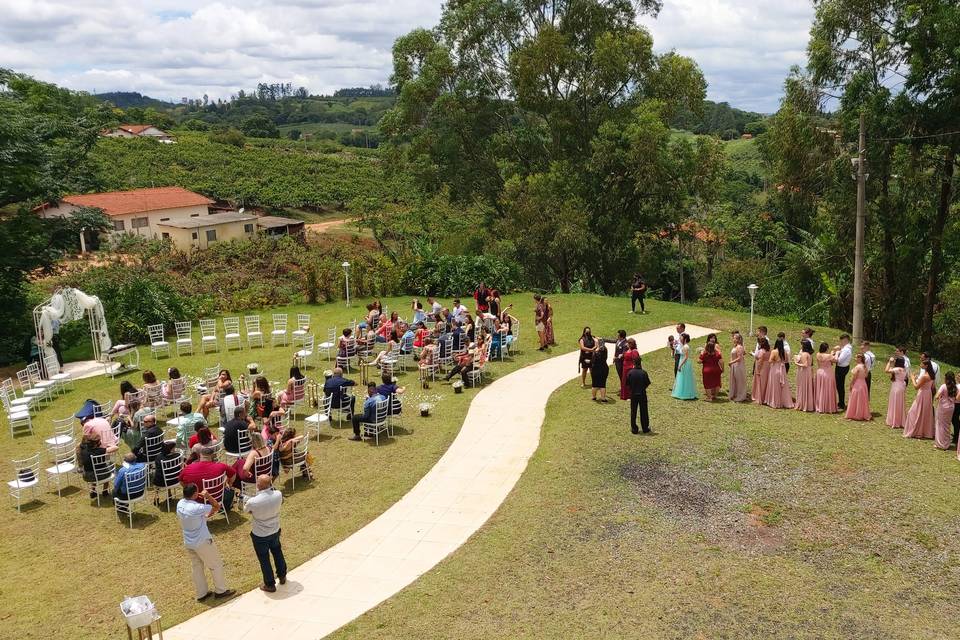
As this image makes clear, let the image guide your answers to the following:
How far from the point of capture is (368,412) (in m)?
15.4

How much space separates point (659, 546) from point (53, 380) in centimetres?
1737

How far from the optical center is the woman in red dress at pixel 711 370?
1706 cm

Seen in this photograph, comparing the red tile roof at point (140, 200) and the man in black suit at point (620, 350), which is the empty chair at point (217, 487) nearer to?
the man in black suit at point (620, 350)

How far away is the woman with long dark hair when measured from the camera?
13.7 meters

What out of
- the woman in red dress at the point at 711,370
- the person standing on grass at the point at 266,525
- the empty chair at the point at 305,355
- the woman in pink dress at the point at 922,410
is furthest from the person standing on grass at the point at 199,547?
the woman in pink dress at the point at 922,410

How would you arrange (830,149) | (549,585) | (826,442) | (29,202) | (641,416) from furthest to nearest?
1. (29,202)
2. (830,149)
3. (641,416)
4. (826,442)
5. (549,585)

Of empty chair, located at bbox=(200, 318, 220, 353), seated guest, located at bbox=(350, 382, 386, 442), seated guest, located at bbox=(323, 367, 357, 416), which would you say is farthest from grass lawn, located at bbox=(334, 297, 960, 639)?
empty chair, located at bbox=(200, 318, 220, 353)

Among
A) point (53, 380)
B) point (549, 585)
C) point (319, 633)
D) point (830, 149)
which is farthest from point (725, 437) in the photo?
point (53, 380)

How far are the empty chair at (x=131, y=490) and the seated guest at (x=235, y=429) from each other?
1.79 meters

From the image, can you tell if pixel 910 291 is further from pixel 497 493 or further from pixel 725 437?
pixel 497 493

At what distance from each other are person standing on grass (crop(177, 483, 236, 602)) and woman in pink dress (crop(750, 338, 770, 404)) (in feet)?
40.8

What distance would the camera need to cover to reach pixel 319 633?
8.98m

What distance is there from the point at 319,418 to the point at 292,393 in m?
1.24

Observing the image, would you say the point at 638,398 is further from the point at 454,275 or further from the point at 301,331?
the point at 454,275
